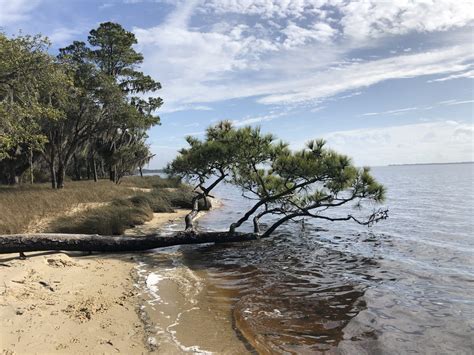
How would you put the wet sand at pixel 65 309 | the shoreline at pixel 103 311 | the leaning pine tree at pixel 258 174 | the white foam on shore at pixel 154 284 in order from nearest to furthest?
the wet sand at pixel 65 309, the shoreline at pixel 103 311, the white foam on shore at pixel 154 284, the leaning pine tree at pixel 258 174

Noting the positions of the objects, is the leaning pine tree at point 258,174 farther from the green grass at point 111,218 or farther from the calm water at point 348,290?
the green grass at point 111,218

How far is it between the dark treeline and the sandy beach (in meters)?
3.97

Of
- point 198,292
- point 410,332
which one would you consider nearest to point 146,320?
point 198,292

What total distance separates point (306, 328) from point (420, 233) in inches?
540

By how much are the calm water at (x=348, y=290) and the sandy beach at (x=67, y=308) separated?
6.53 feet

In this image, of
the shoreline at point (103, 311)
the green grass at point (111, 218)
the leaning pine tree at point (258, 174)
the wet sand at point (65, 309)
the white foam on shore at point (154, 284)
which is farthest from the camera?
the green grass at point (111, 218)

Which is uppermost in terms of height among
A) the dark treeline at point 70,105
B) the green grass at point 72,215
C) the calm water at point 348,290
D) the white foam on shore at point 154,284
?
the dark treeline at point 70,105

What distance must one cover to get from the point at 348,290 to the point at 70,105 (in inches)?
780

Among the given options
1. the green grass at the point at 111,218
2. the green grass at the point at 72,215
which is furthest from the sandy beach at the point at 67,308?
the green grass at the point at 111,218

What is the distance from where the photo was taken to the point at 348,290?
946 centimetres

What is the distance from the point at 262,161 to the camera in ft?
48.8

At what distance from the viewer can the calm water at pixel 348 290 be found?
6648 mm

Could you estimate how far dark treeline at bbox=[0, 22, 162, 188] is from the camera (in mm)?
11203

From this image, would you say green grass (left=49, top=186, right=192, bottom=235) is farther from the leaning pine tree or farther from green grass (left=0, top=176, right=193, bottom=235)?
the leaning pine tree
